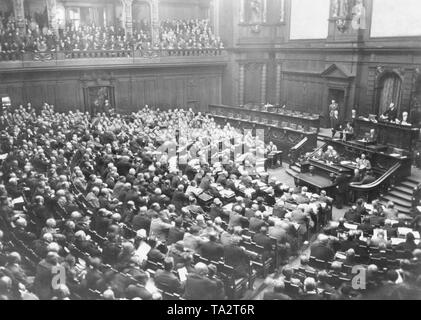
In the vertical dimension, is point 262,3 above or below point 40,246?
above

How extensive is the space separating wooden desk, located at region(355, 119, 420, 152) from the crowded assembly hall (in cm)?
6

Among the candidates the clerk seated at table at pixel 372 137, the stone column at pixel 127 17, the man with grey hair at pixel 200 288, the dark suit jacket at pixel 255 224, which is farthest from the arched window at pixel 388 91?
the man with grey hair at pixel 200 288

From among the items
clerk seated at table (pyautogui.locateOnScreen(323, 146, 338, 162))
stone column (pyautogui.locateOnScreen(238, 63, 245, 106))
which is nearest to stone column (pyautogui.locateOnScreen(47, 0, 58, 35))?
stone column (pyautogui.locateOnScreen(238, 63, 245, 106))

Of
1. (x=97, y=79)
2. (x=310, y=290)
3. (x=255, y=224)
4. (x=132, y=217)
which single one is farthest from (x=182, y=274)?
(x=97, y=79)

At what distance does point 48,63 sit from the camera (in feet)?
76.7

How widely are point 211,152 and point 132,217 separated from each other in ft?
25.8

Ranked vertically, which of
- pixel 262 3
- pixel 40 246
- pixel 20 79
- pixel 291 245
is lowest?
pixel 291 245

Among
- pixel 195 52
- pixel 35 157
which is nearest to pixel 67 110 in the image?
pixel 195 52

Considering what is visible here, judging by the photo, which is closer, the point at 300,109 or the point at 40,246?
the point at 40,246

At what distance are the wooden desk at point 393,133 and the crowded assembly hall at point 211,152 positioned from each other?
6cm

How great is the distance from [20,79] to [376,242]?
20.6 metres

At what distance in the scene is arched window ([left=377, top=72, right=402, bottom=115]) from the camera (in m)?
19.5

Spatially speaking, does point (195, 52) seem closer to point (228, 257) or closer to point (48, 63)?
point (48, 63)
